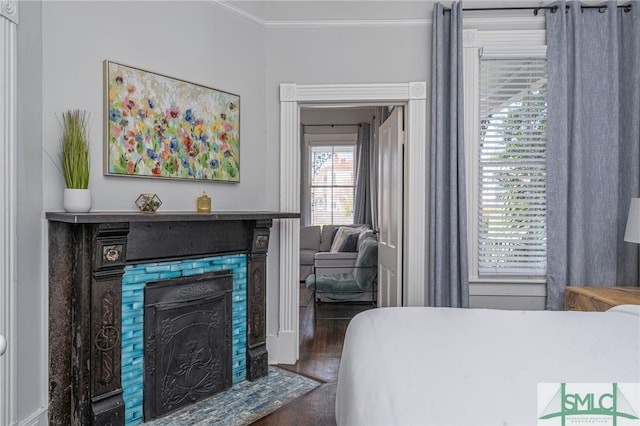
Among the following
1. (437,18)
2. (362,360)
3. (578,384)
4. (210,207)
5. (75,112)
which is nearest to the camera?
(578,384)

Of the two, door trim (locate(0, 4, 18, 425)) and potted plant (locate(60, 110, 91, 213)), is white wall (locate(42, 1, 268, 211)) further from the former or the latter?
door trim (locate(0, 4, 18, 425))

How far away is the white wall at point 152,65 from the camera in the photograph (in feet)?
6.27

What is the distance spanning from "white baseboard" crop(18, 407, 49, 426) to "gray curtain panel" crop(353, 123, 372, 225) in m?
4.99

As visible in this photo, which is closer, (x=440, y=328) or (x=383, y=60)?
(x=440, y=328)

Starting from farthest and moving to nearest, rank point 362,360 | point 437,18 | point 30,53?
point 437,18 < point 30,53 < point 362,360

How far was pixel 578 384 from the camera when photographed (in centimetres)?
89

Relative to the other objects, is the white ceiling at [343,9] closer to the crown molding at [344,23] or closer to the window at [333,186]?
the crown molding at [344,23]

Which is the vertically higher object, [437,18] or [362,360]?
[437,18]

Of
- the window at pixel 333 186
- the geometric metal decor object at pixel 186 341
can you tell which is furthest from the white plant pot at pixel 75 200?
the window at pixel 333 186

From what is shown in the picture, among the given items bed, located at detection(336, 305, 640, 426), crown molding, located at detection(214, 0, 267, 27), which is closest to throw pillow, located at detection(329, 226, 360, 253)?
crown molding, located at detection(214, 0, 267, 27)

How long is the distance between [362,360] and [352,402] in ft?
0.50

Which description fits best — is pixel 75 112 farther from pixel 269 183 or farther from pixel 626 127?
pixel 626 127

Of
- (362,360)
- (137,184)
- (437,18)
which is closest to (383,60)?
(437,18)

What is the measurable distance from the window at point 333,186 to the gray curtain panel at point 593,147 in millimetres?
4064
